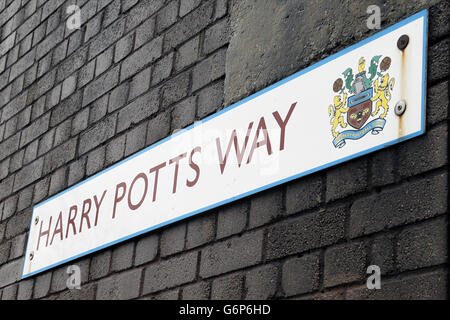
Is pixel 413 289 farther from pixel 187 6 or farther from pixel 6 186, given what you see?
pixel 6 186

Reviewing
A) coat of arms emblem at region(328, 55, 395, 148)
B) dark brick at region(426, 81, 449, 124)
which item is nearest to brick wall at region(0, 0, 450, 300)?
dark brick at region(426, 81, 449, 124)

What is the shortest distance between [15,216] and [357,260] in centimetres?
260

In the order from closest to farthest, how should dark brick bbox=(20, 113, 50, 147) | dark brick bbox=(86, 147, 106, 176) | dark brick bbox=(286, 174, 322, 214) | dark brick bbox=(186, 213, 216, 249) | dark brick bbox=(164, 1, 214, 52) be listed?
dark brick bbox=(286, 174, 322, 214)
dark brick bbox=(186, 213, 216, 249)
dark brick bbox=(164, 1, 214, 52)
dark brick bbox=(86, 147, 106, 176)
dark brick bbox=(20, 113, 50, 147)

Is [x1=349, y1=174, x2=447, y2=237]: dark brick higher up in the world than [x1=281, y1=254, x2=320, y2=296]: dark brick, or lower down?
higher up

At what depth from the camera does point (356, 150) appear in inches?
102

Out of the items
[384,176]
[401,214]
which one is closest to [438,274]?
[401,214]

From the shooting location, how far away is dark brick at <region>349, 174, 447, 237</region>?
2.32 meters

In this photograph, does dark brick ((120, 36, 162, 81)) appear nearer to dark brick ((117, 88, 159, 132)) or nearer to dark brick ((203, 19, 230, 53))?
dark brick ((117, 88, 159, 132))

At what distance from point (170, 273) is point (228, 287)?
0.38m

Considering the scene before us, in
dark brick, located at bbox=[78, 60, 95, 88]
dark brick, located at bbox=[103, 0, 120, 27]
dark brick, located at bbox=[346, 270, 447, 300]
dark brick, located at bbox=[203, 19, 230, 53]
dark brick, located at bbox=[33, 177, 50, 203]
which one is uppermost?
dark brick, located at bbox=[103, 0, 120, 27]

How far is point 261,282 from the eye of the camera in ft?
9.14

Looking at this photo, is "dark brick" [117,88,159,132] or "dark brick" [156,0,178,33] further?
"dark brick" [156,0,178,33]

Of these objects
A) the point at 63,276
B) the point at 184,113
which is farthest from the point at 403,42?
the point at 63,276

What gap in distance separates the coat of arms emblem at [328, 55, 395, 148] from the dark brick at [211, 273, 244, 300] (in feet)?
2.09
